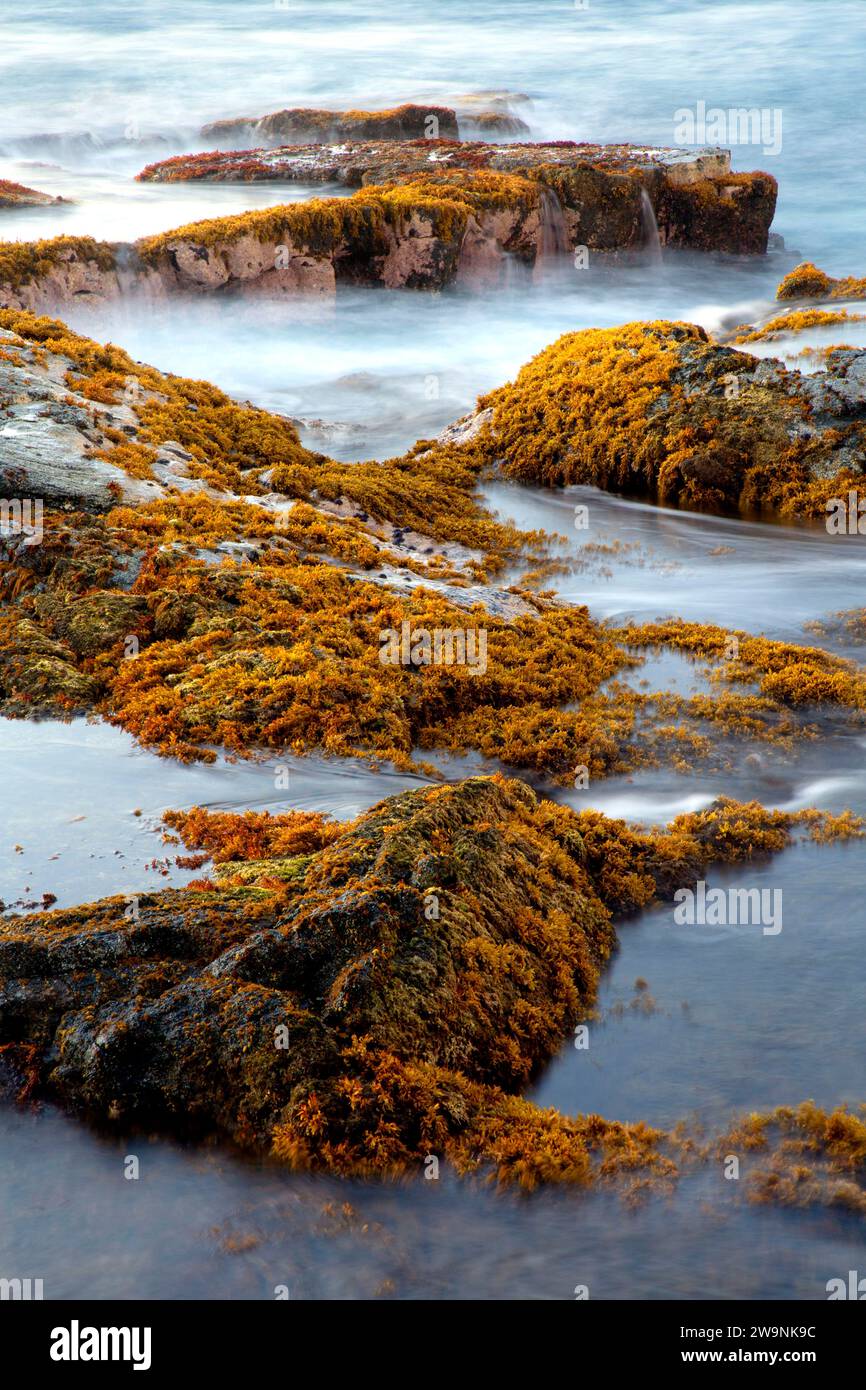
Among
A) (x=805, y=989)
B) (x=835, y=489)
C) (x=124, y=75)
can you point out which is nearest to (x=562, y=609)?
(x=835, y=489)

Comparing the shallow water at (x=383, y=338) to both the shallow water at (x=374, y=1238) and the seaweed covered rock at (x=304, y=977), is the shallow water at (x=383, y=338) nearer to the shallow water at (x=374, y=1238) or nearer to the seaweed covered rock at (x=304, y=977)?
the seaweed covered rock at (x=304, y=977)

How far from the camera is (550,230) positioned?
89.9ft

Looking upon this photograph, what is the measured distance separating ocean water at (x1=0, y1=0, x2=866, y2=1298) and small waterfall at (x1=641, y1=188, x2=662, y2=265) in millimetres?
259

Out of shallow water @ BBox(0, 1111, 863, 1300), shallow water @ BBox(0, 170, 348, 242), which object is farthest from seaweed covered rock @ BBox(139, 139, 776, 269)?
shallow water @ BBox(0, 1111, 863, 1300)

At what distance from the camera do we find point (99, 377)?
1506 centimetres

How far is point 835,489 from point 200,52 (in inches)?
1982

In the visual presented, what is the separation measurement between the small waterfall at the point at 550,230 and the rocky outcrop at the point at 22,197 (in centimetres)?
1310

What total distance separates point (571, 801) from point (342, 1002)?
3.47 m

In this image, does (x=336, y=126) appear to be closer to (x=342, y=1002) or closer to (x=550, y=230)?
(x=550, y=230)

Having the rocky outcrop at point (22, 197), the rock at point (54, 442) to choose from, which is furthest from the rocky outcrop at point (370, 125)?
the rock at point (54, 442)

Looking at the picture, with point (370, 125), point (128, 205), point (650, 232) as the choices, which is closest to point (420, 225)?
point (650, 232)

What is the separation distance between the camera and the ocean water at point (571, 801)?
4.76m

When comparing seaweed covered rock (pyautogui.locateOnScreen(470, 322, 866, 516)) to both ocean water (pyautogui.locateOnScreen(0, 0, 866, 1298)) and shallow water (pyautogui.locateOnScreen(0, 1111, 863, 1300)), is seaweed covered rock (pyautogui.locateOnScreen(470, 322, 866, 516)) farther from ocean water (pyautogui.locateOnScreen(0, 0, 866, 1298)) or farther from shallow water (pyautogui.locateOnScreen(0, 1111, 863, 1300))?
shallow water (pyautogui.locateOnScreen(0, 1111, 863, 1300))
